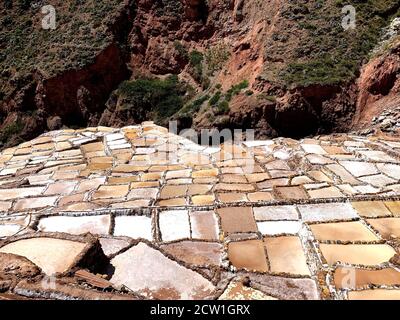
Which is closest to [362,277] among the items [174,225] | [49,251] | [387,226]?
[387,226]

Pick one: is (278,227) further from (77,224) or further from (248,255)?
(77,224)

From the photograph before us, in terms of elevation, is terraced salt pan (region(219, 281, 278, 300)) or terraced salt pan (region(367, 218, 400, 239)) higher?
terraced salt pan (region(219, 281, 278, 300))

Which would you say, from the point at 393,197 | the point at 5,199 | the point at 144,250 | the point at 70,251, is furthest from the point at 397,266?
the point at 5,199

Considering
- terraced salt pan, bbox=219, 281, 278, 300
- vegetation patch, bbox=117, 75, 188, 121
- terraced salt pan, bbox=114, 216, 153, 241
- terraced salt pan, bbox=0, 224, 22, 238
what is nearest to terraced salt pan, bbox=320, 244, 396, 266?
Result: terraced salt pan, bbox=219, 281, 278, 300

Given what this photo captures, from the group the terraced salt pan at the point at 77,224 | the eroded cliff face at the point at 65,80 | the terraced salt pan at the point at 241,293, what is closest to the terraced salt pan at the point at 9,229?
the terraced salt pan at the point at 77,224

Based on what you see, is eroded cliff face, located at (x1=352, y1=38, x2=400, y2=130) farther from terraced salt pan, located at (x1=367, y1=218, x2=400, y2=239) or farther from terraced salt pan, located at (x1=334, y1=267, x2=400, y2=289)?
terraced salt pan, located at (x1=334, y1=267, x2=400, y2=289)
